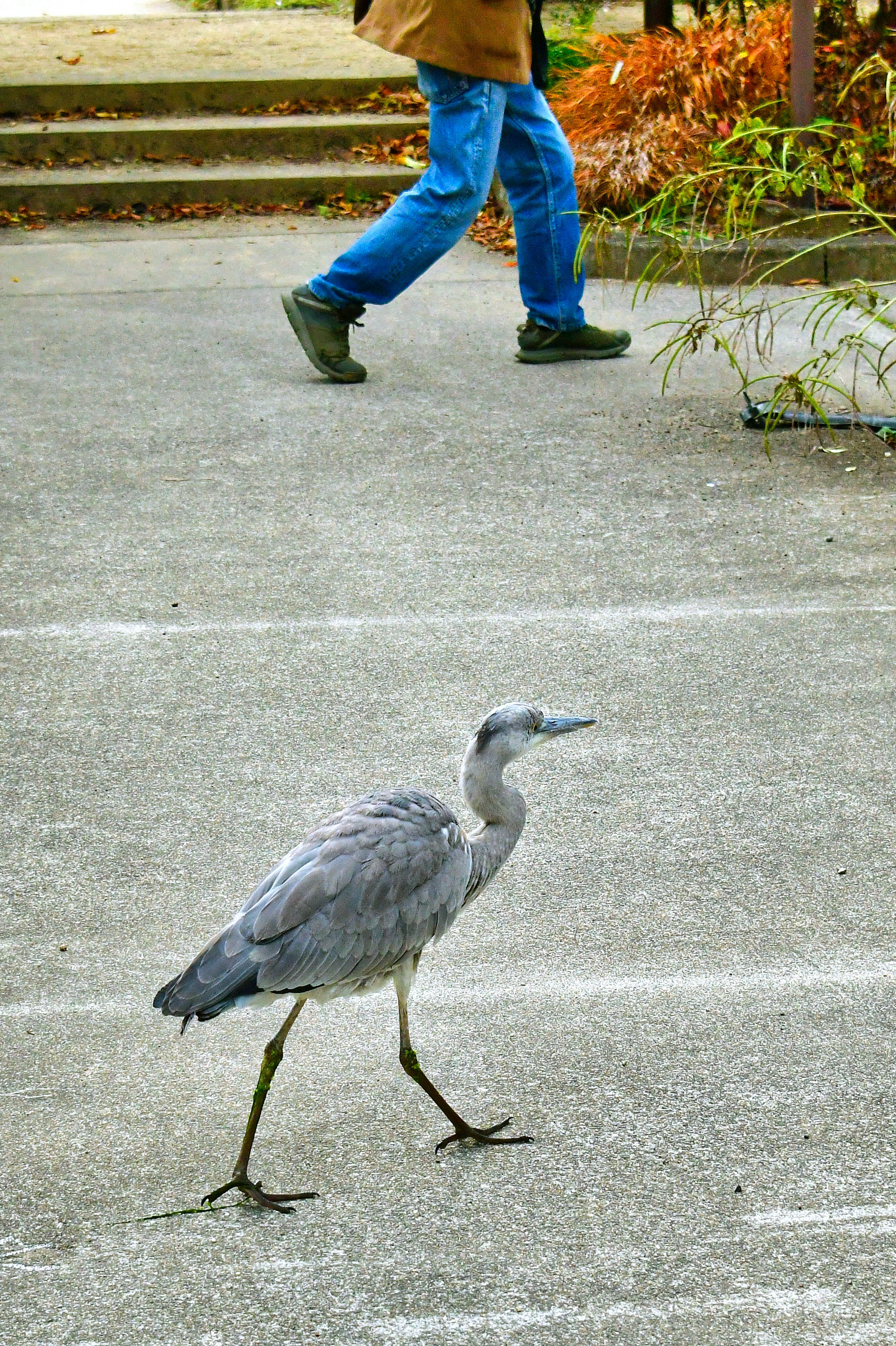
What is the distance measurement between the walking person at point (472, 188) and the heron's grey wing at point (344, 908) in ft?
13.7

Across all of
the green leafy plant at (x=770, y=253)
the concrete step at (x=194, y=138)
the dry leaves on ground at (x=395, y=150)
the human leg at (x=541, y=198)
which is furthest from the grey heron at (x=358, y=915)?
the concrete step at (x=194, y=138)

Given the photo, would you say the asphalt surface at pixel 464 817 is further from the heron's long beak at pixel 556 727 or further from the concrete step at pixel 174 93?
the concrete step at pixel 174 93

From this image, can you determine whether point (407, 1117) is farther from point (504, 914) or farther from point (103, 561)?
point (103, 561)

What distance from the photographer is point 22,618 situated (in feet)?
16.3

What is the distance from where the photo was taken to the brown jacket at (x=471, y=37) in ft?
20.5

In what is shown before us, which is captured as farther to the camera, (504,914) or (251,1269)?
(504,914)

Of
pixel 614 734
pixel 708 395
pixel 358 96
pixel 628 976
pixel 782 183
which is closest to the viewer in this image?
pixel 628 976

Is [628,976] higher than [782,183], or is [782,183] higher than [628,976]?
[782,183]

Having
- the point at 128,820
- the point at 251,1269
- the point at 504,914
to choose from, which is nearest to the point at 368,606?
the point at 128,820

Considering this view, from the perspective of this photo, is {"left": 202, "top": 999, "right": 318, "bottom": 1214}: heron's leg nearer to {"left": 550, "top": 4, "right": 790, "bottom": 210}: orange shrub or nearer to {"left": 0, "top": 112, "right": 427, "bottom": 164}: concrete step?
{"left": 550, "top": 4, "right": 790, "bottom": 210}: orange shrub

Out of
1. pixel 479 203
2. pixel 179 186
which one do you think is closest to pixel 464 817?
pixel 479 203

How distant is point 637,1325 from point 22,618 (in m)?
3.30

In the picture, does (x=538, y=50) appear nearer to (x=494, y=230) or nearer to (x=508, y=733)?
(x=494, y=230)

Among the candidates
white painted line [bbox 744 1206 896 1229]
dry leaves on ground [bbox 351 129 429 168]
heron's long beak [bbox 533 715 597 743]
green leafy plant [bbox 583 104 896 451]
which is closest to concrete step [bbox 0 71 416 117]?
dry leaves on ground [bbox 351 129 429 168]
